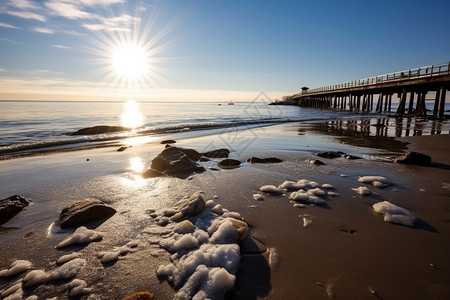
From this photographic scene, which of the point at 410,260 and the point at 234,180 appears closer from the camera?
the point at 410,260

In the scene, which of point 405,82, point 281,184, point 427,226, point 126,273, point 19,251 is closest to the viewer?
point 126,273

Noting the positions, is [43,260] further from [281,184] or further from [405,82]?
[405,82]

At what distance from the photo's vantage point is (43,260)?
7.70 ft

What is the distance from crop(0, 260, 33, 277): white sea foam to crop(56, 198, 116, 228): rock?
2.39 feet

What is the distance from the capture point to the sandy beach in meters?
1.92

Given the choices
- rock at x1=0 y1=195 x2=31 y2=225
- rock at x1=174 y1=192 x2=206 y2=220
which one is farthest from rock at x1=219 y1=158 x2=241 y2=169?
rock at x1=0 y1=195 x2=31 y2=225

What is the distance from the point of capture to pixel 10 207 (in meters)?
3.41

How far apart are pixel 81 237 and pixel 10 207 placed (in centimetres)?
172

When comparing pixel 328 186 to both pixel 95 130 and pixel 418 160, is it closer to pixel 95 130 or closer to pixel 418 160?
pixel 418 160

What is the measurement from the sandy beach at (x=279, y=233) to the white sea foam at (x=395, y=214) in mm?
73

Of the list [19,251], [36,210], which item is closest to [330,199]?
[19,251]

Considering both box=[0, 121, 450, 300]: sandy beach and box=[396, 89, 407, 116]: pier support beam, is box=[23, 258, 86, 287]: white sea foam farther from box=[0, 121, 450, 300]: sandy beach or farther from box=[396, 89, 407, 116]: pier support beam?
box=[396, 89, 407, 116]: pier support beam

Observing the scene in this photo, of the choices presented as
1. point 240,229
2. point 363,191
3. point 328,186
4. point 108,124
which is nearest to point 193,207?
point 240,229

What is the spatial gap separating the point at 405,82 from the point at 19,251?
2833 centimetres
